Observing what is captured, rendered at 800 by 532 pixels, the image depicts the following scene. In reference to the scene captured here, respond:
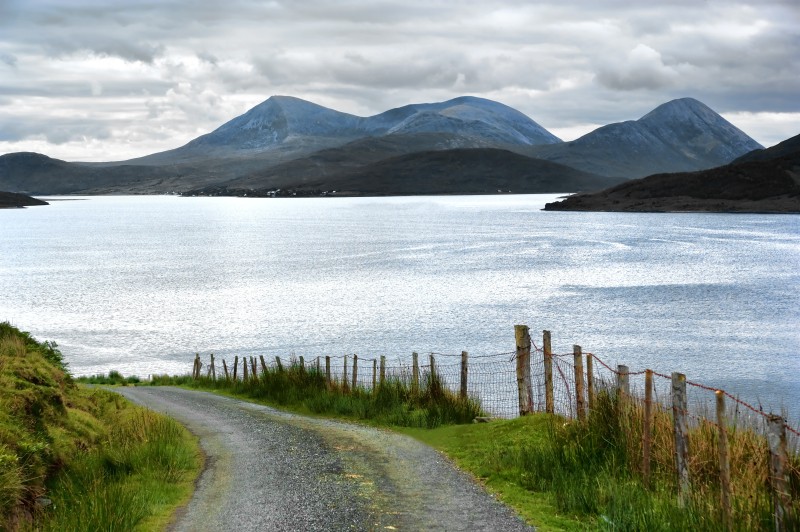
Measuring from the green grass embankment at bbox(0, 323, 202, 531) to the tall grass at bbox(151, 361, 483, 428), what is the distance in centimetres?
577

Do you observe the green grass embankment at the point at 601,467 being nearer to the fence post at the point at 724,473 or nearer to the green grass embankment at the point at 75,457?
the fence post at the point at 724,473

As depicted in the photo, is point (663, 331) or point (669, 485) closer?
point (669, 485)

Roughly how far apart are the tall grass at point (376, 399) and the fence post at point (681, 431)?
31.4 feet

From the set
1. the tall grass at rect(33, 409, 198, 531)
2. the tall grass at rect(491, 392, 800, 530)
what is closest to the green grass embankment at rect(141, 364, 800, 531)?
the tall grass at rect(491, 392, 800, 530)

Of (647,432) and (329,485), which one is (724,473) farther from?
(329,485)

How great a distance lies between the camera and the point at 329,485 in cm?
1560

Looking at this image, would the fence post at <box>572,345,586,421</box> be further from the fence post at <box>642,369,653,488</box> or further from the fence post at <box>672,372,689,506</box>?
the fence post at <box>672,372,689,506</box>

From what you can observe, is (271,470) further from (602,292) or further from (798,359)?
(602,292)

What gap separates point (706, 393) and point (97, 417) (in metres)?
27.6

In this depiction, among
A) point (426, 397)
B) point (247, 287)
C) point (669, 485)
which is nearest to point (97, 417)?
point (426, 397)

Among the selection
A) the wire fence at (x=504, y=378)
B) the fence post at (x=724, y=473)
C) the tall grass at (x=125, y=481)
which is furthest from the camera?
the wire fence at (x=504, y=378)

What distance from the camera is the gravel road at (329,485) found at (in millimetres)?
13391

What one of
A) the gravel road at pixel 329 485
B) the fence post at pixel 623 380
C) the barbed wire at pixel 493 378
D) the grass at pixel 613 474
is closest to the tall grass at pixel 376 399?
the gravel road at pixel 329 485

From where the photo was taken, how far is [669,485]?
13.8 meters
